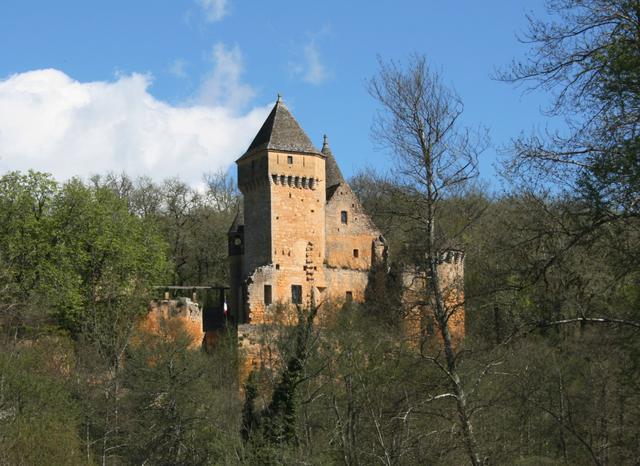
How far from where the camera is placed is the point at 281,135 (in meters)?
40.2

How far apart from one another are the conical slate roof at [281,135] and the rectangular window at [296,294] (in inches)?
237

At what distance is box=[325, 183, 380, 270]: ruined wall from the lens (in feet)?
135

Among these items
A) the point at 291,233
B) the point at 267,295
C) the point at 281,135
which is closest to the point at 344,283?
the point at 291,233

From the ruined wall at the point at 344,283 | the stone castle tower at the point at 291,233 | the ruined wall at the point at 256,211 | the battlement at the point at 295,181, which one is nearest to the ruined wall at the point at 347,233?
the stone castle tower at the point at 291,233

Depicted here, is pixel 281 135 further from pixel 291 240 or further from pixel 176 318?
pixel 176 318

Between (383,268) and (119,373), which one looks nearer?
(119,373)

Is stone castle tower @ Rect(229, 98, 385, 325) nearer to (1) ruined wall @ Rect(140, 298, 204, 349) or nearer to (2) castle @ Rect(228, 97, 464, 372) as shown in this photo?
(2) castle @ Rect(228, 97, 464, 372)

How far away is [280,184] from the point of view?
3912 centimetres

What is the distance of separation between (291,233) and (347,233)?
3.71 metres

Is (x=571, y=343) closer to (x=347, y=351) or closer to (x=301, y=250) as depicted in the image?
(x=347, y=351)

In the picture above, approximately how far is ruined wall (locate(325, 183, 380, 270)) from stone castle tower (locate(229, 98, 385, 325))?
1.8 inches

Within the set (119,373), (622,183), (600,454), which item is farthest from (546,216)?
(119,373)

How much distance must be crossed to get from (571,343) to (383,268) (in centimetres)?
1571

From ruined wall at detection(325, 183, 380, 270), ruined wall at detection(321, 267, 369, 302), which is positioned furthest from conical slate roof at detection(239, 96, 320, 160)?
ruined wall at detection(321, 267, 369, 302)
